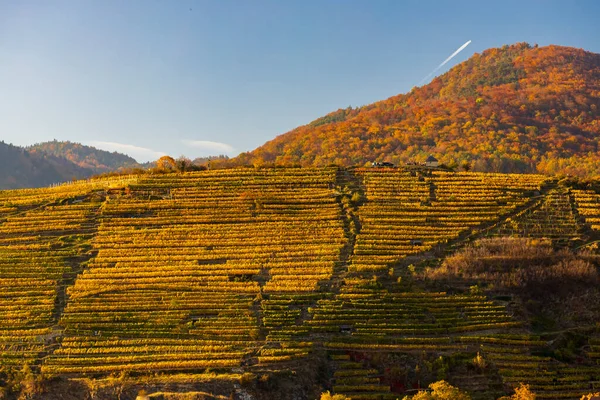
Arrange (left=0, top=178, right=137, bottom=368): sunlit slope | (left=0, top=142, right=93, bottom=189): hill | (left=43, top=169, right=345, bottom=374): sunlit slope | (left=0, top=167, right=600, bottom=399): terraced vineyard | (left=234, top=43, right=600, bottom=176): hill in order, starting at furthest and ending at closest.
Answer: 1. (left=0, top=142, right=93, bottom=189): hill
2. (left=234, top=43, right=600, bottom=176): hill
3. (left=0, top=178, right=137, bottom=368): sunlit slope
4. (left=43, top=169, right=345, bottom=374): sunlit slope
5. (left=0, top=167, right=600, bottom=399): terraced vineyard

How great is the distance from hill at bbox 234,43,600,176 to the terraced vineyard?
35.6 m

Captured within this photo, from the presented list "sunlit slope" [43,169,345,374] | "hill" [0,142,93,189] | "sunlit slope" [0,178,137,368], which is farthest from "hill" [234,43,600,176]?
"hill" [0,142,93,189]

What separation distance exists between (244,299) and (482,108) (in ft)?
323

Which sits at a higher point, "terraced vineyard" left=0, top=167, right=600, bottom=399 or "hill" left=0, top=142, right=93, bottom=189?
"hill" left=0, top=142, right=93, bottom=189

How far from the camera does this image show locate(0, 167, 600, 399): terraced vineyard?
31.2 metres

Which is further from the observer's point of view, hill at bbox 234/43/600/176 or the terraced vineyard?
hill at bbox 234/43/600/176

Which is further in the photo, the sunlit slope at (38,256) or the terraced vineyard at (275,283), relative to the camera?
the sunlit slope at (38,256)

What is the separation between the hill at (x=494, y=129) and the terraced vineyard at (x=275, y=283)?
35.6 metres

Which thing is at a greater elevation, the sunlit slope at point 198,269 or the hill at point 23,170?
the hill at point 23,170

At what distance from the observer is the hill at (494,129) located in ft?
316

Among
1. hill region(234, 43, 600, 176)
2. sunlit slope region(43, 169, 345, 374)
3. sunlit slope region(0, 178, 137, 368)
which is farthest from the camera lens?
hill region(234, 43, 600, 176)

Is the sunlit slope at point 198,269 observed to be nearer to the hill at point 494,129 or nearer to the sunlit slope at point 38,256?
the sunlit slope at point 38,256

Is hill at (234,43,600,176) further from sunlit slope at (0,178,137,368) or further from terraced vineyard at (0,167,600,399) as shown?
sunlit slope at (0,178,137,368)

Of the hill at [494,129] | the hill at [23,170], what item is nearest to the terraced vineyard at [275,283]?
the hill at [494,129]
